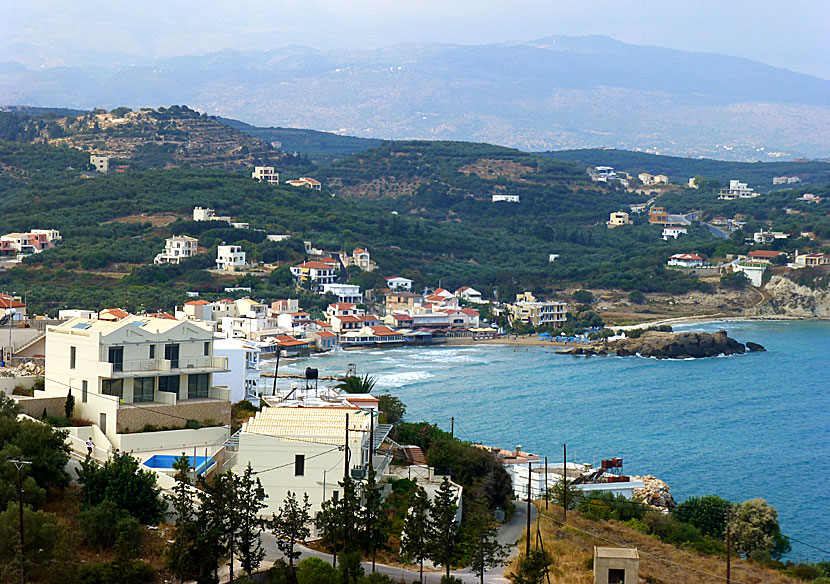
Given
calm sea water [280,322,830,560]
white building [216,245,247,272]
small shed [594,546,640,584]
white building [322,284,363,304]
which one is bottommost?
calm sea water [280,322,830,560]

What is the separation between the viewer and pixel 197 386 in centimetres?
1596

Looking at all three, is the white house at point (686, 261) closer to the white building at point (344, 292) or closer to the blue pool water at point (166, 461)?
the white building at point (344, 292)

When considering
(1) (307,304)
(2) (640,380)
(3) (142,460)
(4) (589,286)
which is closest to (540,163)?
(4) (589,286)

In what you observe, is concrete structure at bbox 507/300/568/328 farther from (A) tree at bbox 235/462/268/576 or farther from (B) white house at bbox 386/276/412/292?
(A) tree at bbox 235/462/268/576

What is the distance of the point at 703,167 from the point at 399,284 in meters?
79.5

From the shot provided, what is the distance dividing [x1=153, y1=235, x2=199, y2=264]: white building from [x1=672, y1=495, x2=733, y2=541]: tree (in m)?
34.5

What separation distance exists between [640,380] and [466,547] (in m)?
25.7

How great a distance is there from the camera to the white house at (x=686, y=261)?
58.7 m

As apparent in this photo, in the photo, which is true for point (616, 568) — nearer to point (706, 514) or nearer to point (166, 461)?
point (166, 461)

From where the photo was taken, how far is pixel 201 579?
11.5 meters

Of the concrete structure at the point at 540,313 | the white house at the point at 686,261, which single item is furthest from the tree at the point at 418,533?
the white house at the point at 686,261

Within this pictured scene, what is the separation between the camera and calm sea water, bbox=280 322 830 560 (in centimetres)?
2459

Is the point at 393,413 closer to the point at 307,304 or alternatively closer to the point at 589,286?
the point at 307,304

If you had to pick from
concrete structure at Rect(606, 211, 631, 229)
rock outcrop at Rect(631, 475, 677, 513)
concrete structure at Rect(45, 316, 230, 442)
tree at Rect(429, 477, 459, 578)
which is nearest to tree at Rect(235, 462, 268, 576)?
tree at Rect(429, 477, 459, 578)
